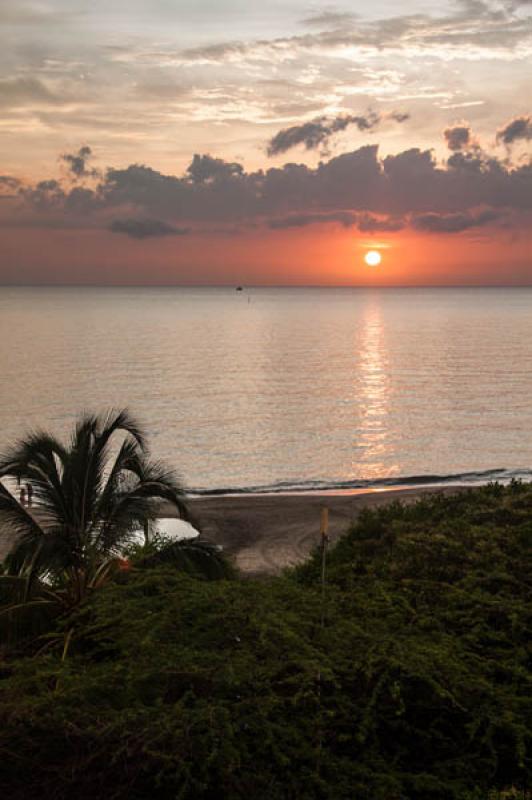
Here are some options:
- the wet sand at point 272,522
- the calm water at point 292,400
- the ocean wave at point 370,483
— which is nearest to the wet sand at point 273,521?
the wet sand at point 272,522

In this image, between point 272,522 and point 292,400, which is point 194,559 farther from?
point 292,400

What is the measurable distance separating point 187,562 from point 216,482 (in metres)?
29.8

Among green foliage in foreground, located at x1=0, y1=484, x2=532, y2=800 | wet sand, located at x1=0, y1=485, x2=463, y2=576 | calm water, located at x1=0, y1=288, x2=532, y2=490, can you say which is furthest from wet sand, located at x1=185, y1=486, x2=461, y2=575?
green foliage in foreground, located at x1=0, y1=484, x2=532, y2=800

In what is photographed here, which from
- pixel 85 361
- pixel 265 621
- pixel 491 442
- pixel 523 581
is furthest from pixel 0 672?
pixel 85 361

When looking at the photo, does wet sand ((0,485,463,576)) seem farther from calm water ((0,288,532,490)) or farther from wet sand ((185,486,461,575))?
calm water ((0,288,532,490))

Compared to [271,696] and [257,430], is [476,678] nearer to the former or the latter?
[271,696]

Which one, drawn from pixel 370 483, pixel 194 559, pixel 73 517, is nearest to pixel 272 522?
pixel 370 483

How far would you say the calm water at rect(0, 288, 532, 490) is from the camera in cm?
4981

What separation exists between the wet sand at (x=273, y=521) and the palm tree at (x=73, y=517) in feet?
31.7

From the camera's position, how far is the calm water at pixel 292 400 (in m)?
49.8

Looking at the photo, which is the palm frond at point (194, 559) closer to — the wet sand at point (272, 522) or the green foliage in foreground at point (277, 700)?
the green foliage in foreground at point (277, 700)

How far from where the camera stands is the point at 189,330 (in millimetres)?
166625

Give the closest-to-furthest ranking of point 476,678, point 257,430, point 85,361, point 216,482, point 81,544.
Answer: point 476,678 < point 81,544 < point 216,482 < point 257,430 < point 85,361

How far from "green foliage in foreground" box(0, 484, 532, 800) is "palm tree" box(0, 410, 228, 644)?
2001 mm
